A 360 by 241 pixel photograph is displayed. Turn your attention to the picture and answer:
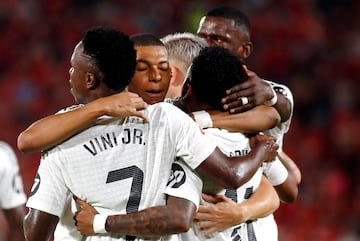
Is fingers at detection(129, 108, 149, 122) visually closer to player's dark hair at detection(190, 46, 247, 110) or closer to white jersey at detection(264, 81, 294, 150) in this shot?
player's dark hair at detection(190, 46, 247, 110)

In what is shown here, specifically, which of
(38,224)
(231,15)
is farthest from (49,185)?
(231,15)

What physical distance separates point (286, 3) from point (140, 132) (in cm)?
719

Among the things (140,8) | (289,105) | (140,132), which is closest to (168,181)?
(140,132)

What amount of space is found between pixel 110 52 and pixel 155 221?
0.58 meters

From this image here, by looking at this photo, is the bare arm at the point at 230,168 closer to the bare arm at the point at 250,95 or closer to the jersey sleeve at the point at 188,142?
the jersey sleeve at the point at 188,142

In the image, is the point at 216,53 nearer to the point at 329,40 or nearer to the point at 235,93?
the point at 235,93

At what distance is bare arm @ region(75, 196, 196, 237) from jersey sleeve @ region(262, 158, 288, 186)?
702mm

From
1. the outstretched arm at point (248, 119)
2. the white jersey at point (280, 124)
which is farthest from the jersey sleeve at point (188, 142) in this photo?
the white jersey at point (280, 124)

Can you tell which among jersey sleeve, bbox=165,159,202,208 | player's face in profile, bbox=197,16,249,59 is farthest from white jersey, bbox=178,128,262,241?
player's face in profile, bbox=197,16,249,59

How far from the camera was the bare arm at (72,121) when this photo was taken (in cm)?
291

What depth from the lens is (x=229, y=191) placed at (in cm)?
332

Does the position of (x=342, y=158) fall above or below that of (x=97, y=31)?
below

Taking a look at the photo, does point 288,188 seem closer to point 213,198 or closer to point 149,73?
point 213,198

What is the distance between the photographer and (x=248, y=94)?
329cm
